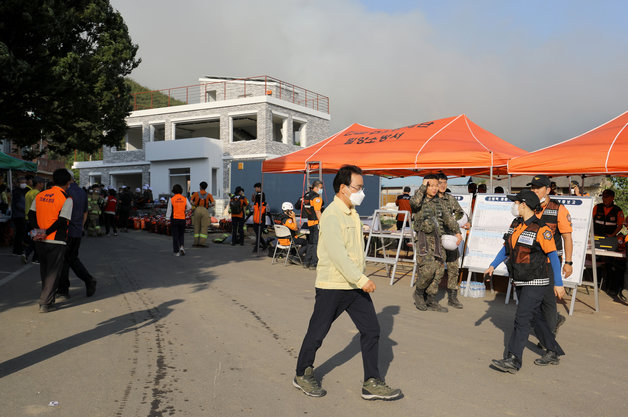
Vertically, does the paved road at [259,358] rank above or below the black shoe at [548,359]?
below

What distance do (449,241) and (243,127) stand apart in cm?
2846

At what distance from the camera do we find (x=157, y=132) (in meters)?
34.6

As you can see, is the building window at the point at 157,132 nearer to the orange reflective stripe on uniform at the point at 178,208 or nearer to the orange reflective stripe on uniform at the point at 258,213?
the orange reflective stripe on uniform at the point at 258,213

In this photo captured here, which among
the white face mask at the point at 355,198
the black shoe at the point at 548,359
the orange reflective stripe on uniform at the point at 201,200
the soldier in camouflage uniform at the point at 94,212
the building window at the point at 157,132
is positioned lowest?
the black shoe at the point at 548,359

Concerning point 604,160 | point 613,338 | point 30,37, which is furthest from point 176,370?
point 30,37

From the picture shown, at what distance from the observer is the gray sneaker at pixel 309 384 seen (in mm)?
3826

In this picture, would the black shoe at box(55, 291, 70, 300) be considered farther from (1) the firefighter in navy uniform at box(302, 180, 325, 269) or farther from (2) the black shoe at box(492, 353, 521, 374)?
(2) the black shoe at box(492, 353, 521, 374)

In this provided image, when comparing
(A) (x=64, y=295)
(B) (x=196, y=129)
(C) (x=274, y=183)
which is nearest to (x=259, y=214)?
(A) (x=64, y=295)

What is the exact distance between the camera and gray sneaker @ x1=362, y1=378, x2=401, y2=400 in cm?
374

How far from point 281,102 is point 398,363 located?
25.5m

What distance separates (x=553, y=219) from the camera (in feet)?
17.9

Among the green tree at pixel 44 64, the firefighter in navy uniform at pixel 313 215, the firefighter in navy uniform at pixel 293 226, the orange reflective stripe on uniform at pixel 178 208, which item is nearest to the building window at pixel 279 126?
the green tree at pixel 44 64

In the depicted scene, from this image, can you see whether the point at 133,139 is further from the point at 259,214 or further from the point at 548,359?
the point at 548,359

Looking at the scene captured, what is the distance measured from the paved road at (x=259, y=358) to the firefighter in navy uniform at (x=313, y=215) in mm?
2478
